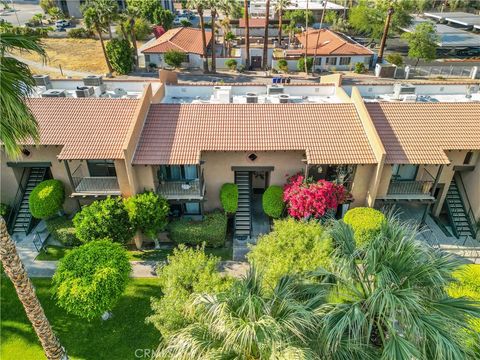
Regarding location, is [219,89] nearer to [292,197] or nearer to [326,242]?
[292,197]

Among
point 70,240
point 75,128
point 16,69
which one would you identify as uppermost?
point 16,69

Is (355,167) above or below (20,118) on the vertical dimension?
below

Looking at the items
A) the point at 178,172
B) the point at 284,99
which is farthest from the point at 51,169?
the point at 284,99

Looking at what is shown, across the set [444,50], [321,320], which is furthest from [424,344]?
[444,50]

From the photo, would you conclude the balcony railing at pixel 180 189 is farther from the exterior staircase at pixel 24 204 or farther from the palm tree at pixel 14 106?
the palm tree at pixel 14 106

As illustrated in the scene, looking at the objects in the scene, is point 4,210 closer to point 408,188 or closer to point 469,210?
point 408,188
